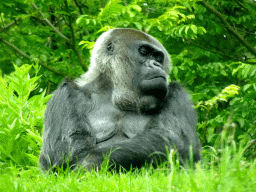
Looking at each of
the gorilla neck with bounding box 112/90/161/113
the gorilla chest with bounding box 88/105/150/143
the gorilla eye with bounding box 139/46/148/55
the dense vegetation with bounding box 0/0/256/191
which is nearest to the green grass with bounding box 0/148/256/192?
the dense vegetation with bounding box 0/0/256/191

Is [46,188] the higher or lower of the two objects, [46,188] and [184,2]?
the lower

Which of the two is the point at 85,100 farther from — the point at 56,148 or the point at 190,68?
the point at 190,68

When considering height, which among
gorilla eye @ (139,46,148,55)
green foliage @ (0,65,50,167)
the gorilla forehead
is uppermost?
the gorilla forehead

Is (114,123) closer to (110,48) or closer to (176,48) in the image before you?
(110,48)

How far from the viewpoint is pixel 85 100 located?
13.8 feet

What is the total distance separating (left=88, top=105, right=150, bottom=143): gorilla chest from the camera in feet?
13.0

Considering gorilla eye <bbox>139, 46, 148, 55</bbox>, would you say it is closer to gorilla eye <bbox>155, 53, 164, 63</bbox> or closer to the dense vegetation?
gorilla eye <bbox>155, 53, 164, 63</bbox>

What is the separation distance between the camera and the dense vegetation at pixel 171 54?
5199 mm

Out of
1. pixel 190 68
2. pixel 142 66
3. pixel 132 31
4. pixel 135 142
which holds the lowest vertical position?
pixel 190 68

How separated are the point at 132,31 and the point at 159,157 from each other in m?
1.72

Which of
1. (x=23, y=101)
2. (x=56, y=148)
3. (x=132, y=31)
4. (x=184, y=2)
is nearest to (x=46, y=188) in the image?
(x=56, y=148)

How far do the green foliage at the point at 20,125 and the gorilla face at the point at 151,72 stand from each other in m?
1.66

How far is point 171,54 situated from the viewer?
810 centimetres

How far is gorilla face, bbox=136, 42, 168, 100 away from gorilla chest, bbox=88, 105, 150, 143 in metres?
0.31
